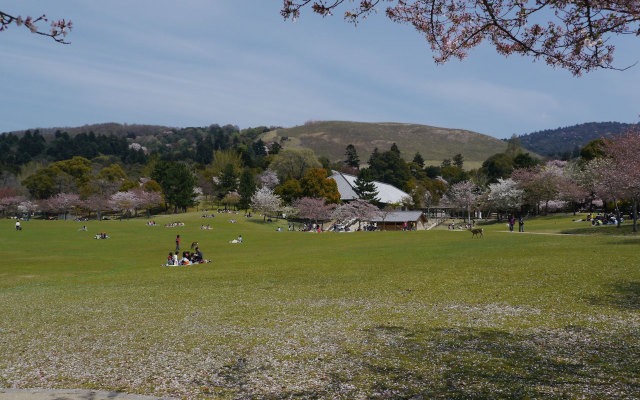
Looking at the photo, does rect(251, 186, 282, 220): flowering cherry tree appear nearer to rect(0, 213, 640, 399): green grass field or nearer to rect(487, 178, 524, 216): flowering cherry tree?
rect(487, 178, 524, 216): flowering cherry tree

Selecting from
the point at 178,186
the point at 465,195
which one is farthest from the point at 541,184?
the point at 178,186

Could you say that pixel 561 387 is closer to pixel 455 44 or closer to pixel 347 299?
pixel 455 44

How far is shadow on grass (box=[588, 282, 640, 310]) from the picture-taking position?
11836 millimetres

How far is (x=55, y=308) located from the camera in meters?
15.5

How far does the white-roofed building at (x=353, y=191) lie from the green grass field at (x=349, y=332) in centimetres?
8817

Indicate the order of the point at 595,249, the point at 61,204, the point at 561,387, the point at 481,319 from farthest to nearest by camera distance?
the point at 61,204, the point at 595,249, the point at 481,319, the point at 561,387

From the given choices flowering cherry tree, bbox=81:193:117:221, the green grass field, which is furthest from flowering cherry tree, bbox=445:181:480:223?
flowering cherry tree, bbox=81:193:117:221

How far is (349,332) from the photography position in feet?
34.8

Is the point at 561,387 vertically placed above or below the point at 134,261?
above

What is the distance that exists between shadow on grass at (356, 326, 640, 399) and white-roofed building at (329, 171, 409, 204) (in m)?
97.3

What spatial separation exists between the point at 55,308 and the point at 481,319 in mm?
14716

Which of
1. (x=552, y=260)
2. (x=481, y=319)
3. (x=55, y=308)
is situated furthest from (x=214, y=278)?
(x=552, y=260)

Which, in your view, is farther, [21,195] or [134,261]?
[21,195]

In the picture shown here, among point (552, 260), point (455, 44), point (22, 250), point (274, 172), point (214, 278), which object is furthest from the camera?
point (274, 172)
